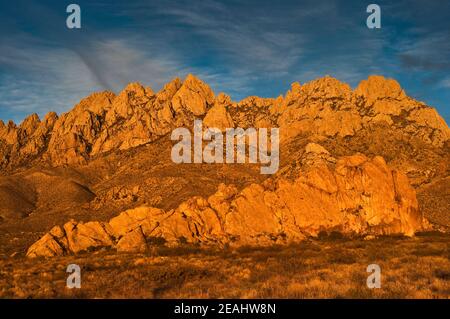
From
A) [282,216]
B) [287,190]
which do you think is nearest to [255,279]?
[282,216]

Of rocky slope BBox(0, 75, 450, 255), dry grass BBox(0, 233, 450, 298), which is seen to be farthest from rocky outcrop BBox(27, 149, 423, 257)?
dry grass BBox(0, 233, 450, 298)

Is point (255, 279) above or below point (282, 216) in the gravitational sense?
below

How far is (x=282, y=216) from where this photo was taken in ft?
185

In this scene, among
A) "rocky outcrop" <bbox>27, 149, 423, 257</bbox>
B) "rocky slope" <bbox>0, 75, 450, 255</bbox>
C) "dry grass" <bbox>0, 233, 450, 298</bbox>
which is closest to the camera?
"dry grass" <bbox>0, 233, 450, 298</bbox>

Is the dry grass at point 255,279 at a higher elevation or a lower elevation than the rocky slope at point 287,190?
lower

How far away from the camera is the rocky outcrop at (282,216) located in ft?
169

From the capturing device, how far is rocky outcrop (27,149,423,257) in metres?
51.5

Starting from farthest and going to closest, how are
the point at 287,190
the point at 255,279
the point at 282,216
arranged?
the point at 287,190 < the point at 282,216 < the point at 255,279

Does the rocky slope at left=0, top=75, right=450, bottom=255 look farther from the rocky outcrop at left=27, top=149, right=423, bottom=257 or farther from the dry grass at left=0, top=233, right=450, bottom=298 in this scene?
the dry grass at left=0, top=233, right=450, bottom=298

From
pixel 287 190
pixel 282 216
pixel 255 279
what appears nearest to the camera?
pixel 255 279

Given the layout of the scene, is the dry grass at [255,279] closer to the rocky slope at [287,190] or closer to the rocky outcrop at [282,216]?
the rocky outcrop at [282,216]

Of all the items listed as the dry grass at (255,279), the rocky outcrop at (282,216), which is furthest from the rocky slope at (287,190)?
the dry grass at (255,279)

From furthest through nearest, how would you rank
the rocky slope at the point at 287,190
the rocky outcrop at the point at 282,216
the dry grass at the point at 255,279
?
the rocky slope at the point at 287,190 < the rocky outcrop at the point at 282,216 < the dry grass at the point at 255,279

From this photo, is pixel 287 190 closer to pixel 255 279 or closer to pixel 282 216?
pixel 282 216
